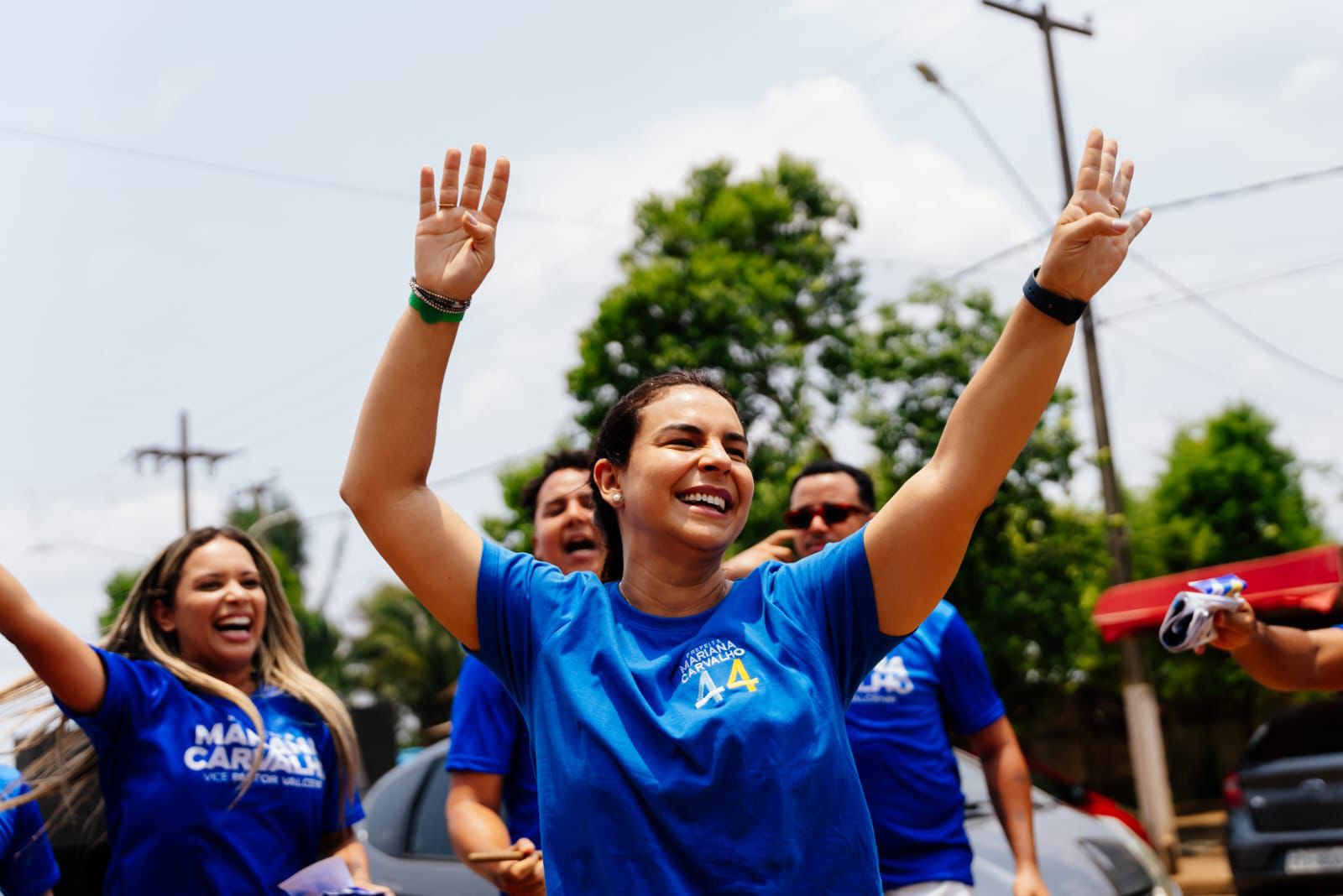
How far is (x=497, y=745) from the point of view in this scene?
156 inches

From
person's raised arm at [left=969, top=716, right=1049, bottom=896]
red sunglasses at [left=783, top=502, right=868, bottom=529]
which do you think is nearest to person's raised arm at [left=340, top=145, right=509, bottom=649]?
red sunglasses at [left=783, top=502, right=868, bottom=529]

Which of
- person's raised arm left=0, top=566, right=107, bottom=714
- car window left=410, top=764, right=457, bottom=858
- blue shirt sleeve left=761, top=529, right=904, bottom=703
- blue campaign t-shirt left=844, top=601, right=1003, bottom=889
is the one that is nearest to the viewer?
blue shirt sleeve left=761, top=529, right=904, bottom=703

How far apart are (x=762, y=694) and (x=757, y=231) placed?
18845 mm

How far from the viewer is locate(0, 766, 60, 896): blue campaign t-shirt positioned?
3.53m

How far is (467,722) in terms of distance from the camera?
4.03 metres

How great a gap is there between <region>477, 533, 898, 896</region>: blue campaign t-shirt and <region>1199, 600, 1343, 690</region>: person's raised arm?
1615 millimetres

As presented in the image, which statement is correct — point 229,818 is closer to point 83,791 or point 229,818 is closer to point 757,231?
point 83,791

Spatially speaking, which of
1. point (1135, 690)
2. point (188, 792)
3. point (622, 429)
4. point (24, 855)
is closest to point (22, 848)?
point (24, 855)

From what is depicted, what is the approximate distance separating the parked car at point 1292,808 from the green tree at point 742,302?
7.55m

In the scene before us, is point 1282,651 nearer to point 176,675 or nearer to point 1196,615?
point 1196,615

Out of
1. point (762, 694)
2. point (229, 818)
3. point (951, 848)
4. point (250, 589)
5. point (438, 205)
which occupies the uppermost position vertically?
point (438, 205)

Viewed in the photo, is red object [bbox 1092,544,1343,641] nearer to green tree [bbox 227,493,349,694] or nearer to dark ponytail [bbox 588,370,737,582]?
dark ponytail [bbox 588,370,737,582]

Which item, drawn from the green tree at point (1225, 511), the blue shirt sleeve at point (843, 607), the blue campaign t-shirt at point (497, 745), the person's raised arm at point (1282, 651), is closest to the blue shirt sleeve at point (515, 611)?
the blue shirt sleeve at point (843, 607)

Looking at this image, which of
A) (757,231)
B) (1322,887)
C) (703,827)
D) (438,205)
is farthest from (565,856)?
(757,231)
